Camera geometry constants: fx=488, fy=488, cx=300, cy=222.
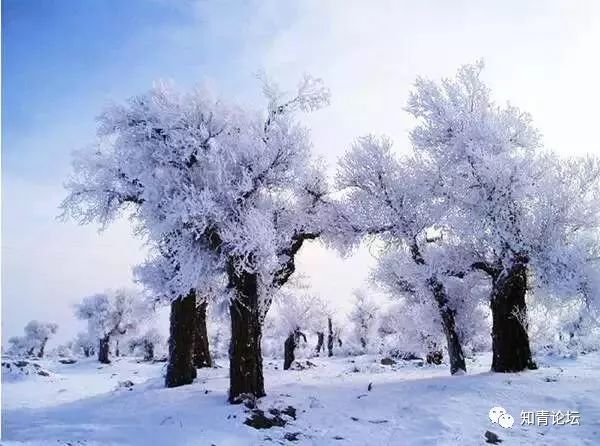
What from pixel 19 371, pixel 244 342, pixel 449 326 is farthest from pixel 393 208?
pixel 19 371

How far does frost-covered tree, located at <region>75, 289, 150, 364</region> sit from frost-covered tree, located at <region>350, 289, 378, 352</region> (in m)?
30.3

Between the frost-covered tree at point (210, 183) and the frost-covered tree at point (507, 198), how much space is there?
5877mm

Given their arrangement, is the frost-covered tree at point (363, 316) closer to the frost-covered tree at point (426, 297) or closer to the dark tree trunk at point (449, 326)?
the frost-covered tree at point (426, 297)

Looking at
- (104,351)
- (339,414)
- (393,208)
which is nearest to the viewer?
(339,414)

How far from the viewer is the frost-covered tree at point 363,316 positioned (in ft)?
231

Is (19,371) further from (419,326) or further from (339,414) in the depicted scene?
(339,414)

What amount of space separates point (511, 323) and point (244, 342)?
9559mm

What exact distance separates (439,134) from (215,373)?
512 inches

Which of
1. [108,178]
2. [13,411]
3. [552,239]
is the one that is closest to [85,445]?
[13,411]

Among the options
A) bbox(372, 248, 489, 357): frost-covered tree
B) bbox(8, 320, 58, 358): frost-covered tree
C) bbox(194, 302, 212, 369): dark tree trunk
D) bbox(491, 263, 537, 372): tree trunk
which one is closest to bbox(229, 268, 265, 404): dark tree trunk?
bbox(372, 248, 489, 357): frost-covered tree

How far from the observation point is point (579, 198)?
655 inches

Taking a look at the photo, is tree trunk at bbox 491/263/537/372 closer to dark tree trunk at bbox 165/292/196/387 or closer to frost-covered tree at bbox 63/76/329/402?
frost-covered tree at bbox 63/76/329/402

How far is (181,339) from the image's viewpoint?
17016mm

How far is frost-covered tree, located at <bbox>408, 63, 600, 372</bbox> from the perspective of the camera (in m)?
16.2
